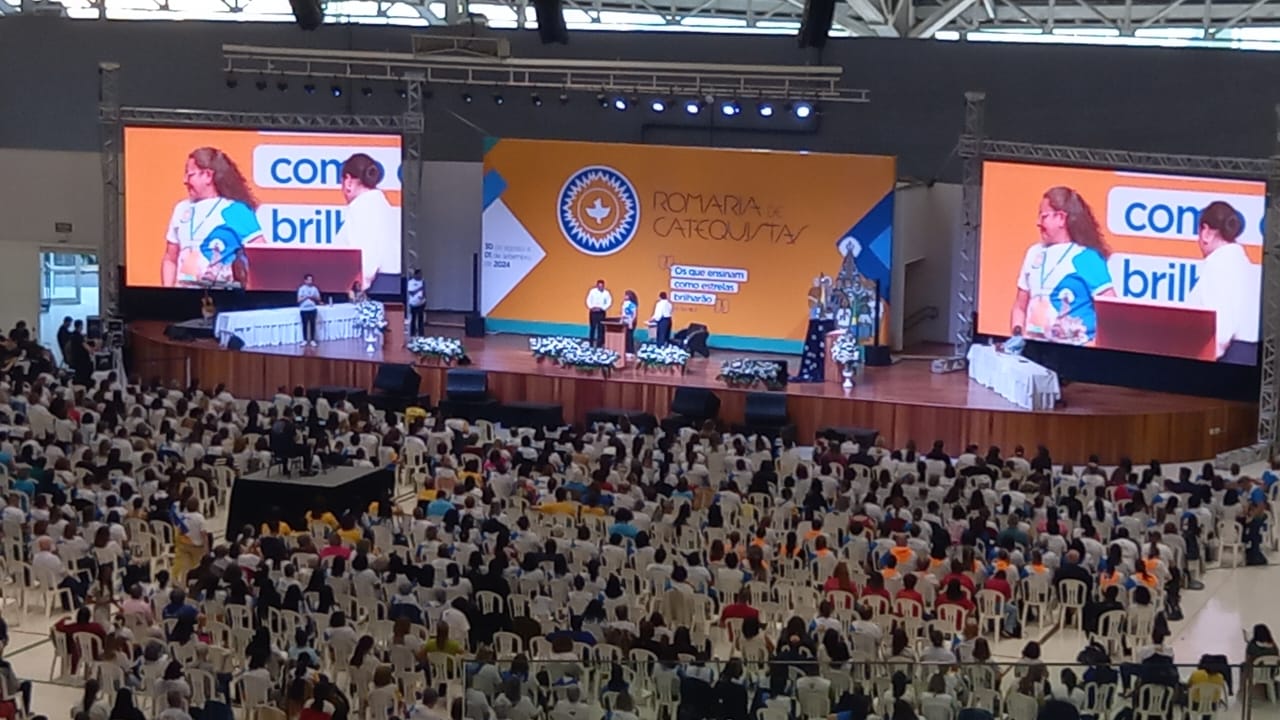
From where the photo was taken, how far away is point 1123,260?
26594mm

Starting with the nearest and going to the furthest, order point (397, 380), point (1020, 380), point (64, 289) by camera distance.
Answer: point (1020, 380) → point (397, 380) → point (64, 289)

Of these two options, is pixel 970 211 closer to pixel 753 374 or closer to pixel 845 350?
pixel 845 350

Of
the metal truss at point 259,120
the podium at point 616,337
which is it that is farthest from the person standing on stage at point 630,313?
the metal truss at point 259,120

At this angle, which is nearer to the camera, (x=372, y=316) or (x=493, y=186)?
(x=372, y=316)

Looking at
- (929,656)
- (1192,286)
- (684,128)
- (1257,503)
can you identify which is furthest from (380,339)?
(929,656)

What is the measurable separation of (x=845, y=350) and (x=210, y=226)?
37.6ft

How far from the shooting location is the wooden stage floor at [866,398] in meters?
24.9

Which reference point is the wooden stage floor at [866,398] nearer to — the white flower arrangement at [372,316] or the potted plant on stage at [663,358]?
the potted plant on stage at [663,358]

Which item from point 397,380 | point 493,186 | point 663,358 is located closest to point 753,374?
point 663,358

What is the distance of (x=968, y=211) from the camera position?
93.6 ft

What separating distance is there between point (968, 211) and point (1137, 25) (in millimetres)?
5292

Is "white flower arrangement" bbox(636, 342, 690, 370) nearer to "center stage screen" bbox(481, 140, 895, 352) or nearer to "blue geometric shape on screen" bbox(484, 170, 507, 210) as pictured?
"center stage screen" bbox(481, 140, 895, 352)

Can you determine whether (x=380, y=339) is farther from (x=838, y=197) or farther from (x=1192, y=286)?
(x=1192, y=286)

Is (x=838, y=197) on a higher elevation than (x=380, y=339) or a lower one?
higher
